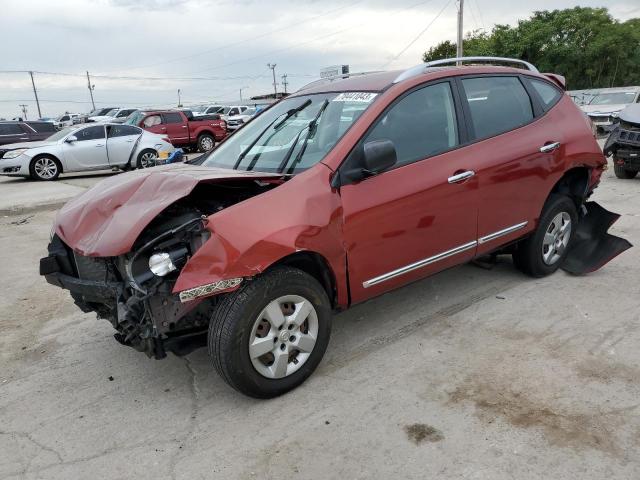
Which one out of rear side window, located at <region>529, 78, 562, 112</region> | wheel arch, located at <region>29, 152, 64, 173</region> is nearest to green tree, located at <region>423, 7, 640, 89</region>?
wheel arch, located at <region>29, 152, 64, 173</region>

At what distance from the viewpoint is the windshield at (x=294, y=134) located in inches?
140

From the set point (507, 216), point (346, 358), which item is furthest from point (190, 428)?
point (507, 216)

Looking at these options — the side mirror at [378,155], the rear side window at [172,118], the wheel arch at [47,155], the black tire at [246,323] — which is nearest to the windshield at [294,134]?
the side mirror at [378,155]

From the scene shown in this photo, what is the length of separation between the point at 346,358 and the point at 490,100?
2.33 meters

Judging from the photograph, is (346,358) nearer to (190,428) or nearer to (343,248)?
(343,248)

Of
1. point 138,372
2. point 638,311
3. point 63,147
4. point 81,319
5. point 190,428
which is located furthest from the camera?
point 63,147

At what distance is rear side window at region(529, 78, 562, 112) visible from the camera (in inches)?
186

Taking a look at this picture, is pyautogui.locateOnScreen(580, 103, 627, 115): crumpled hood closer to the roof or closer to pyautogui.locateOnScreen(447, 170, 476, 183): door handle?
the roof

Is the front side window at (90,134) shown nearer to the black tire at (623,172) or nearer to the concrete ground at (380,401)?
the concrete ground at (380,401)

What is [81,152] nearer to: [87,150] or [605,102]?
[87,150]

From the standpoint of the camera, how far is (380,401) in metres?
3.13

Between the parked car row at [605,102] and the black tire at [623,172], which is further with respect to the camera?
the parked car row at [605,102]

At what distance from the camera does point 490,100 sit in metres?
4.30

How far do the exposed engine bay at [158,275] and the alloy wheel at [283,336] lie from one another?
0.34 m
